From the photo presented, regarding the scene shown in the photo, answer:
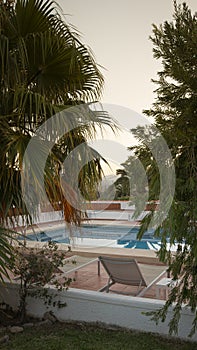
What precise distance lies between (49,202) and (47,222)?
10721 millimetres

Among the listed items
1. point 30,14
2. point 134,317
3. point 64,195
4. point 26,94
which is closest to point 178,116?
point 26,94

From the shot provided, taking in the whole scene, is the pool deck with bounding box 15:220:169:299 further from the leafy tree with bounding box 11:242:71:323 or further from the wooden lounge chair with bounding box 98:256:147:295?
the leafy tree with bounding box 11:242:71:323

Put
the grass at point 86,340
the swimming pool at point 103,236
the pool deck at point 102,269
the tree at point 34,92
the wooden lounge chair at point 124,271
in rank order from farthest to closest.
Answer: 1. the swimming pool at point 103,236
2. the pool deck at point 102,269
3. the wooden lounge chair at point 124,271
4. the grass at point 86,340
5. the tree at point 34,92

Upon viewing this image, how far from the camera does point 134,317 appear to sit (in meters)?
4.03

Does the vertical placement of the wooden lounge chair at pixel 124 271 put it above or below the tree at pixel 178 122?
below

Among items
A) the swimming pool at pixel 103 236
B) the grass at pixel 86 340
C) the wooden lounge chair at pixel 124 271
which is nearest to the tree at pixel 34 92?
the wooden lounge chair at pixel 124 271

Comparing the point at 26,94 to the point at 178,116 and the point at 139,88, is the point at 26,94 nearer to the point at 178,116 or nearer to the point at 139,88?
the point at 178,116

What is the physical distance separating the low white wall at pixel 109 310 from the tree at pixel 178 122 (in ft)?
4.12

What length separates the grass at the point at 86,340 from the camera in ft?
11.7

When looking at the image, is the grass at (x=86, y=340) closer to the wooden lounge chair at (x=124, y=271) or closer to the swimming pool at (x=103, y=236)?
the wooden lounge chair at (x=124, y=271)

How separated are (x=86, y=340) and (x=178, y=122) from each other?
102 inches

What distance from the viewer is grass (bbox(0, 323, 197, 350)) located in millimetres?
3570

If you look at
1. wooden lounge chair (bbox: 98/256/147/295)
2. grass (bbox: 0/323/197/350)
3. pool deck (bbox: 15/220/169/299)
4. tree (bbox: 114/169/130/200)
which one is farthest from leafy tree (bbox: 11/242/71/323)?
tree (bbox: 114/169/130/200)

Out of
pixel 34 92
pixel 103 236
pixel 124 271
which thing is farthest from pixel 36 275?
pixel 103 236
